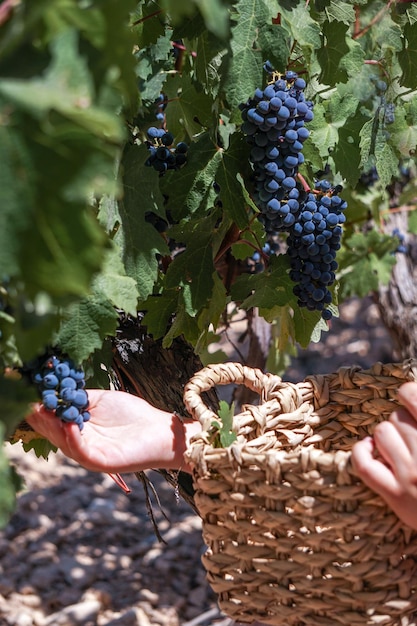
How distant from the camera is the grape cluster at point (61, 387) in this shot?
1.33 meters

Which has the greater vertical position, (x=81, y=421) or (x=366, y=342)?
(x=81, y=421)

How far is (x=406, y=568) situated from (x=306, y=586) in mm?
153

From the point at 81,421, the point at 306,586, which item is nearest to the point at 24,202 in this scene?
the point at 81,421

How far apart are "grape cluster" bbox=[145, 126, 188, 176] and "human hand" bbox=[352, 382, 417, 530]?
71cm

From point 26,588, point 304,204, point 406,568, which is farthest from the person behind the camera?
point 26,588

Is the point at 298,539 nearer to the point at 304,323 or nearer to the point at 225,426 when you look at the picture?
the point at 225,426

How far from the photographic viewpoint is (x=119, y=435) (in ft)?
5.00

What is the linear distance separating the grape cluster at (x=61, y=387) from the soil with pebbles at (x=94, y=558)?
1.26 meters

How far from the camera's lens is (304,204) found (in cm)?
166

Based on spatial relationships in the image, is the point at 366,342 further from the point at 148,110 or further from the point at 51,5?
the point at 51,5

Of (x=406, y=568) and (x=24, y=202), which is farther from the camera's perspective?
(x=406, y=568)

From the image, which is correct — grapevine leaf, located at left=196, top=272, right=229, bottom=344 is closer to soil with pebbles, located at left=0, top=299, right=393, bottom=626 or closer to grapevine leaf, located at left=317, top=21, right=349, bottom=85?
grapevine leaf, located at left=317, top=21, right=349, bottom=85

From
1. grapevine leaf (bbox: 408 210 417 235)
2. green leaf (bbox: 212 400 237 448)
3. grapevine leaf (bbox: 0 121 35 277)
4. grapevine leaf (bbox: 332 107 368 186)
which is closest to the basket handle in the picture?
green leaf (bbox: 212 400 237 448)

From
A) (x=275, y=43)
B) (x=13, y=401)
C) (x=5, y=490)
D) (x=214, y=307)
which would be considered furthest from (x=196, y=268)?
(x=5, y=490)
